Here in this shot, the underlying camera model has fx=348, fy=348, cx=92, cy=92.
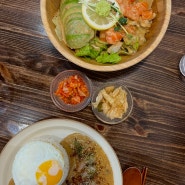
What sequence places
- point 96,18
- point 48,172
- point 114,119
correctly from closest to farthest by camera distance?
point 96,18, point 48,172, point 114,119

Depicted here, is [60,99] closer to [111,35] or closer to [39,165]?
[39,165]

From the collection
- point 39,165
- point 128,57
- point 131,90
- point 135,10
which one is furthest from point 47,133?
point 135,10

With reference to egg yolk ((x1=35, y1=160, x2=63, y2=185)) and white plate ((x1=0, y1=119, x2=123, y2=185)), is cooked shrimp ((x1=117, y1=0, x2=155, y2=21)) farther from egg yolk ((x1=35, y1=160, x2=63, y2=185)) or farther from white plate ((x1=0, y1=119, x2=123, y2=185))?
egg yolk ((x1=35, y1=160, x2=63, y2=185))

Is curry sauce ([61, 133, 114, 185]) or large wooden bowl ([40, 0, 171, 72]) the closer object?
large wooden bowl ([40, 0, 171, 72])

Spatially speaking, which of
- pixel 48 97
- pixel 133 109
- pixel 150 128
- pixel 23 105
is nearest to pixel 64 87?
pixel 48 97

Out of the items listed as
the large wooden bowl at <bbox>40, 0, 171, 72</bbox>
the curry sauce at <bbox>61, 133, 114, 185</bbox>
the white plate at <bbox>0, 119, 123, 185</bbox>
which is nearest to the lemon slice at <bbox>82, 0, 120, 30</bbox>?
the large wooden bowl at <bbox>40, 0, 171, 72</bbox>

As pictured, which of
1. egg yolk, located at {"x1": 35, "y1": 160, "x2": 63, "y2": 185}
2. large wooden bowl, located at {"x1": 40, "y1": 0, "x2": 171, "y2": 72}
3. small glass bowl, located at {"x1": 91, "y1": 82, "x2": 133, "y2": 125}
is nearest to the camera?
large wooden bowl, located at {"x1": 40, "y1": 0, "x2": 171, "y2": 72}

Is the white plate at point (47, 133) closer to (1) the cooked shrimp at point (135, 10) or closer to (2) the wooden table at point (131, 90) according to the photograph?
(2) the wooden table at point (131, 90)

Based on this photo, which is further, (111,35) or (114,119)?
(114,119)
